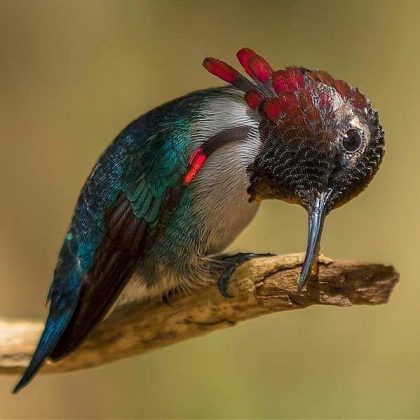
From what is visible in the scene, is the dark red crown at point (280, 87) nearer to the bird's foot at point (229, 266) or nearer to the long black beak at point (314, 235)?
the long black beak at point (314, 235)

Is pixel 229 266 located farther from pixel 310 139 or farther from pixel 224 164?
pixel 310 139

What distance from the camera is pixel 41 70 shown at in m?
4.00

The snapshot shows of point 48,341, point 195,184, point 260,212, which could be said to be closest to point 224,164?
point 195,184

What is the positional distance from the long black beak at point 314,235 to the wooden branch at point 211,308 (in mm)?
57

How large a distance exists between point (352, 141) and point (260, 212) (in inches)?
72.3

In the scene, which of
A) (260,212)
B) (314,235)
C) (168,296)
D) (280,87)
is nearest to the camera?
(314,235)

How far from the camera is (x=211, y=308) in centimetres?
218

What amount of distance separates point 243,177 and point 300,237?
162 centimetres

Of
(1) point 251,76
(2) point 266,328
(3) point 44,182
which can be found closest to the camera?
(1) point 251,76

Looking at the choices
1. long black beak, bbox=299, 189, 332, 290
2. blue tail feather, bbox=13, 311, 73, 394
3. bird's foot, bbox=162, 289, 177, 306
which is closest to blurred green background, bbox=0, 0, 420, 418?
bird's foot, bbox=162, 289, 177, 306

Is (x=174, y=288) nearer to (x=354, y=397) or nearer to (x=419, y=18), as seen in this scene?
(x=354, y=397)

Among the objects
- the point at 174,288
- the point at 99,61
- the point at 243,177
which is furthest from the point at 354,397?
the point at 99,61

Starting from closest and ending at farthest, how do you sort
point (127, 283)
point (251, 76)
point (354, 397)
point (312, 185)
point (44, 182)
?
point (312, 185) < point (251, 76) < point (127, 283) < point (354, 397) < point (44, 182)

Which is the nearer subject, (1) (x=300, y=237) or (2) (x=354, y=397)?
(2) (x=354, y=397)
